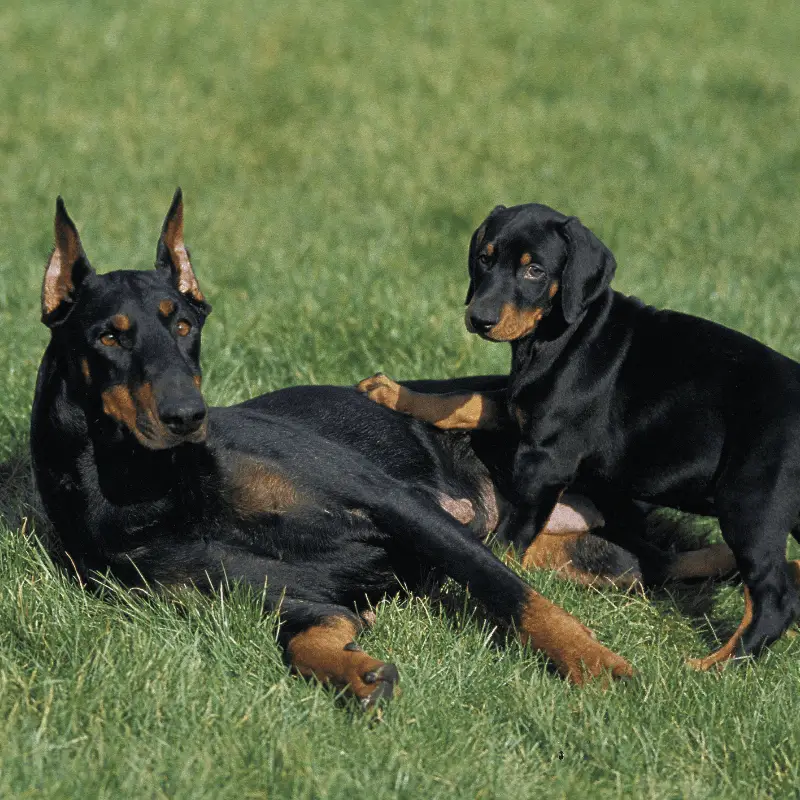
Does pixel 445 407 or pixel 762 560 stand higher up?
pixel 445 407

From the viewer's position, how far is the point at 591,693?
3.54 meters

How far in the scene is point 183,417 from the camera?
3561 mm

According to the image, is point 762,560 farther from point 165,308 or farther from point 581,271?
point 165,308

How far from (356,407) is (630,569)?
120 cm

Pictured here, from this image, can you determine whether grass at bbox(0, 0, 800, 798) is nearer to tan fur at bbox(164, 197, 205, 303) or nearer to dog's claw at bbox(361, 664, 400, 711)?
dog's claw at bbox(361, 664, 400, 711)

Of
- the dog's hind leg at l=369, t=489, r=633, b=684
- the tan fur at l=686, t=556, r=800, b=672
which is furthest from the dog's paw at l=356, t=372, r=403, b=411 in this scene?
the tan fur at l=686, t=556, r=800, b=672

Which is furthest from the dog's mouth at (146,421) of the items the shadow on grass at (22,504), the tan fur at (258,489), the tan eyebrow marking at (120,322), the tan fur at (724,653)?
the tan fur at (724,653)

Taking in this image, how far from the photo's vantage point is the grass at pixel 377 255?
3.25m

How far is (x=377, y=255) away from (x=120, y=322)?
4.04 metres

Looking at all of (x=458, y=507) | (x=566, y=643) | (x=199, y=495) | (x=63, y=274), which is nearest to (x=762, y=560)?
(x=566, y=643)

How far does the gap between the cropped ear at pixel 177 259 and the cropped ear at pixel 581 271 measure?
1315mm

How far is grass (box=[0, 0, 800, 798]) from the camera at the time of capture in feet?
10.7

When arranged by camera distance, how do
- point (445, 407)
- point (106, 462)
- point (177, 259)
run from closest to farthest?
point (106, 462) → point (177, 259) → point (445, 407)

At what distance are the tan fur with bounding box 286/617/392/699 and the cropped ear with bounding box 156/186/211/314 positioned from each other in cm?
110
